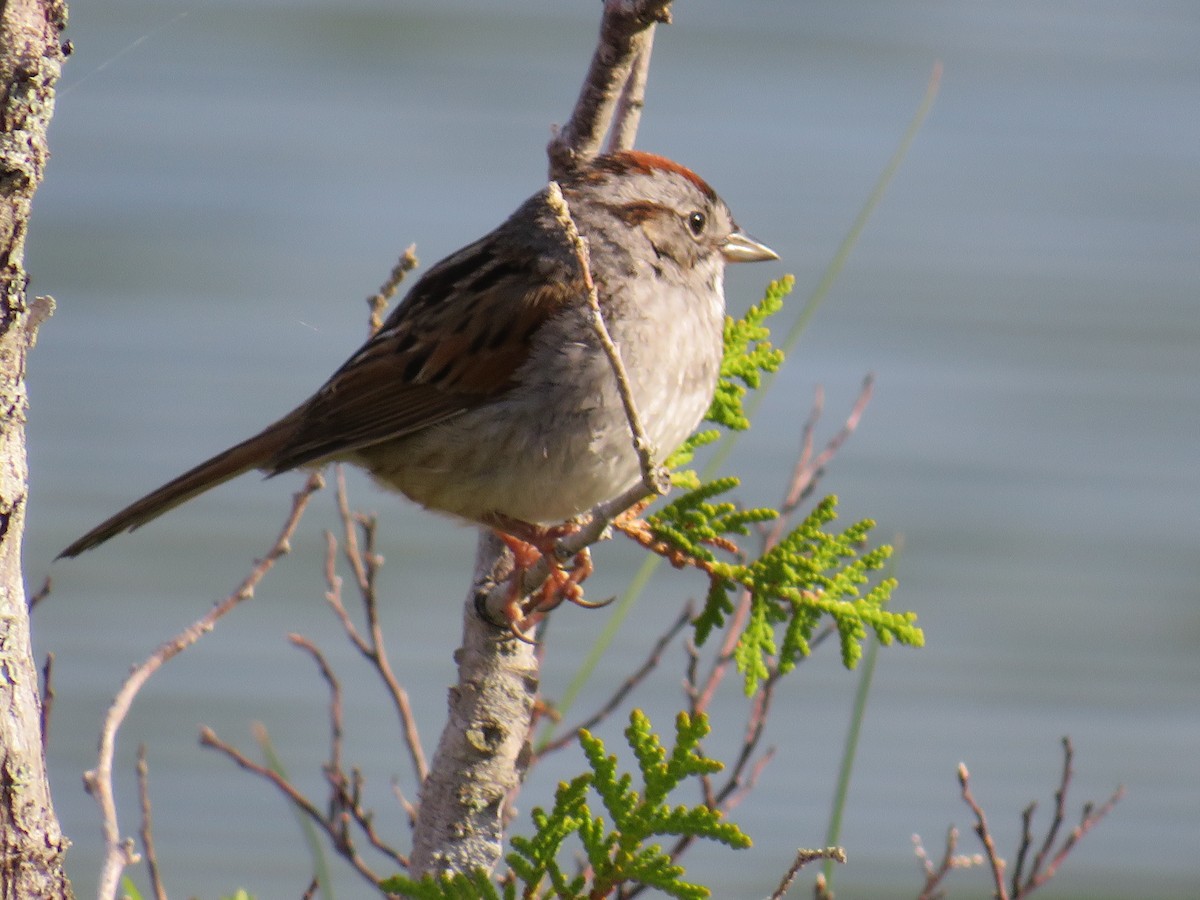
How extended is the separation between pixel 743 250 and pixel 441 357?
64cm

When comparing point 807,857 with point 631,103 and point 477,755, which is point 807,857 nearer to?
point 477,755

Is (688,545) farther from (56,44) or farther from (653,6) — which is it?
(56,44)

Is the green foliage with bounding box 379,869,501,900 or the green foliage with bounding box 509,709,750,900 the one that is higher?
the green foliage with bounding box 509,709,750,900

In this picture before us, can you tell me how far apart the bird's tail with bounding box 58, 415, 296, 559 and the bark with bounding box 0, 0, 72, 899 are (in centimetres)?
120

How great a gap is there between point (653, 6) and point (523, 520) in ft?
2.91

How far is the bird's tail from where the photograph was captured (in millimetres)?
2953

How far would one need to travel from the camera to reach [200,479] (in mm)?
3057

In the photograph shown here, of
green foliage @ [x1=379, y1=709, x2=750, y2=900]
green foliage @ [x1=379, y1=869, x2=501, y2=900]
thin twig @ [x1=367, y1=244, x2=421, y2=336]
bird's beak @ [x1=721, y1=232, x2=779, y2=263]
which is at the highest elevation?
bird's beak @ [x1=721, y1=232, x2=779, y2=263]

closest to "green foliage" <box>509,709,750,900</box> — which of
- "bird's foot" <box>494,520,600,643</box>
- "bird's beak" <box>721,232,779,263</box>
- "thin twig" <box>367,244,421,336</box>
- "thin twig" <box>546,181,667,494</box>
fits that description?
"thin twig" <box>546,181,667,494</box>

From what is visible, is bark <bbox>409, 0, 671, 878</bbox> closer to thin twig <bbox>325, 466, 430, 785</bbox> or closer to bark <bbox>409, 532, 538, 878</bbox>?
bark <bbox>409, 532, 538, 878</bbox>

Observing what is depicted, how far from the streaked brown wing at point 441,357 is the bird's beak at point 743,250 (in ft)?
1.38

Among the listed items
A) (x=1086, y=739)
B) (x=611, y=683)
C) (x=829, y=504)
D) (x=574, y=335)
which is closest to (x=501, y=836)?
(x=829, y=504)

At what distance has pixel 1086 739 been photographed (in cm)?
649

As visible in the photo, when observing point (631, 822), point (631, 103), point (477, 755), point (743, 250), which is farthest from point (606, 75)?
point (631, 822)
